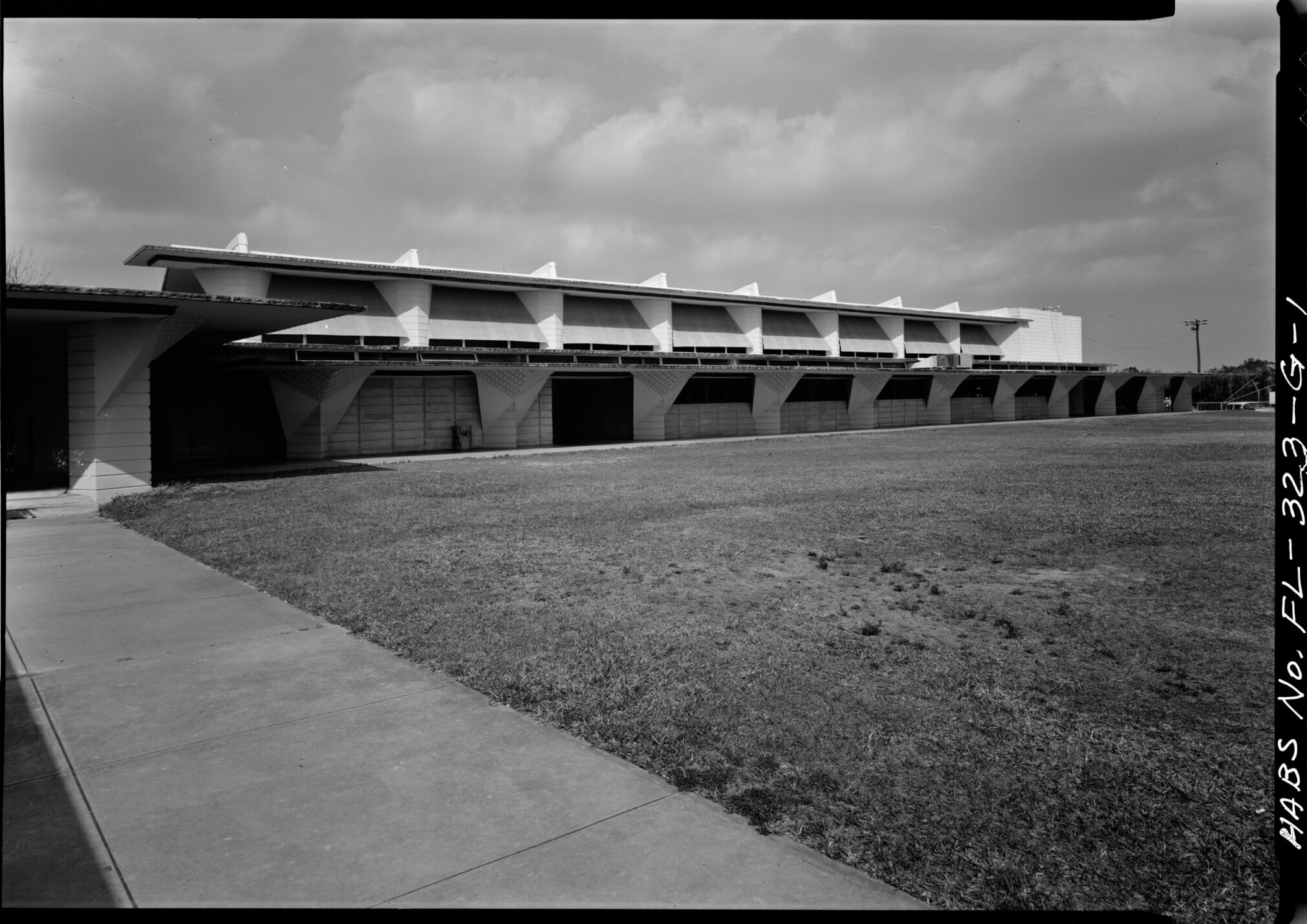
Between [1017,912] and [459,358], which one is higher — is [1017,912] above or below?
below

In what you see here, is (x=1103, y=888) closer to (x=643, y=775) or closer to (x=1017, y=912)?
(x=1017, y=912)

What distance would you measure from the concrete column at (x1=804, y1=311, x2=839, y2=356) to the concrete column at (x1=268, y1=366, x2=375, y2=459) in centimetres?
3844

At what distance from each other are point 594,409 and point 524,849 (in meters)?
41.2

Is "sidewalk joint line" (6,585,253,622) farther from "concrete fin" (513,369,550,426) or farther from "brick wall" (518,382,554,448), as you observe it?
"brick wall" (518,382,554,448)

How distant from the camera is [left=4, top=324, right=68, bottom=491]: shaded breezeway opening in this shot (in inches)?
878

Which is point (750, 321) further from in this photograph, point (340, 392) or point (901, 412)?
point (340, 392)

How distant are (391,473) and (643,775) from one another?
19866mm

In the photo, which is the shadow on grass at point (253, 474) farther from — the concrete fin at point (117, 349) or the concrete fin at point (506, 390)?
the concrete fin at point (506, 390)

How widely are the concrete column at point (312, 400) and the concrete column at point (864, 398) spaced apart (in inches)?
1144

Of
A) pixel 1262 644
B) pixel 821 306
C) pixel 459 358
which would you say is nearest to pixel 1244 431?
pixel 821 306

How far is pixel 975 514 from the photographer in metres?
13.3

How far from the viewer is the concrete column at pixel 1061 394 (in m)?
62.4

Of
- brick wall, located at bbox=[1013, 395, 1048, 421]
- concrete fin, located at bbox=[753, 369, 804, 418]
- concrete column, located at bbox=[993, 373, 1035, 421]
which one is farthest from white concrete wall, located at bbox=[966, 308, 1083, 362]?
concrete fin, located at bbox=[753, 369, 804, 418]

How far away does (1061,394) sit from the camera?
2509 inches
